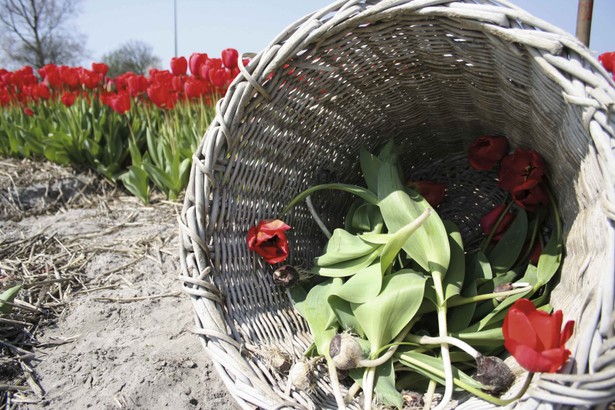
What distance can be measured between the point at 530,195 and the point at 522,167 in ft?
0.23

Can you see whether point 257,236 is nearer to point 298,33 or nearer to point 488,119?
point 298,33

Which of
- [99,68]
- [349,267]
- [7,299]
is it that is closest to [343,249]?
[349,267]

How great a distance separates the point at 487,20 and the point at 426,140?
672mm

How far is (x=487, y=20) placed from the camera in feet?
2.51

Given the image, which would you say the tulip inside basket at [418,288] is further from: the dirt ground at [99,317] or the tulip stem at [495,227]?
the dirt ground at [99,317]

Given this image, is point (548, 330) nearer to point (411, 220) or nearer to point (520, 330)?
Result: point (520, 330)

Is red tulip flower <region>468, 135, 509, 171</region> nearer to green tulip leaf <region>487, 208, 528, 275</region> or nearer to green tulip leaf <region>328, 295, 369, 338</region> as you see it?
green tulip leaf <region>487, 208, 528, 275</region>

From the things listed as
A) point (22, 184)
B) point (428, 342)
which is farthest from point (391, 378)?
point (22, 184)

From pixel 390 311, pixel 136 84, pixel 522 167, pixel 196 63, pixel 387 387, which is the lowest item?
pixel 387 387

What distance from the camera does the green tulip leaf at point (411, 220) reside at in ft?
3.20

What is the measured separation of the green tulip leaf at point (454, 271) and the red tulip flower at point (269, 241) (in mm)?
348

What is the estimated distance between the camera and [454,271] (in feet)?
3.38

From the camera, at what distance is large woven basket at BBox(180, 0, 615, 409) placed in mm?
677

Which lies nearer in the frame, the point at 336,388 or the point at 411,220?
the point at 336,388
